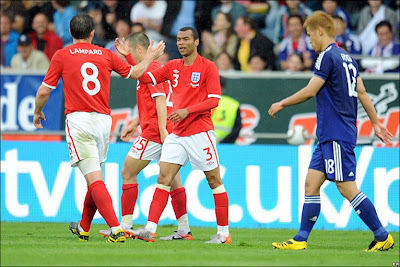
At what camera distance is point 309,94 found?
304 inches

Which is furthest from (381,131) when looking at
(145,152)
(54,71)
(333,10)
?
(333,10)

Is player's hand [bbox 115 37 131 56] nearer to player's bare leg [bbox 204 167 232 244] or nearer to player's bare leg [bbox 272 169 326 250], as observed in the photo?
player's bare leg [bbox 204 167 232 244]

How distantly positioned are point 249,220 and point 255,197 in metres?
0.35

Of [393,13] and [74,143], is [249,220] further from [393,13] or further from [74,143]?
[393,13]

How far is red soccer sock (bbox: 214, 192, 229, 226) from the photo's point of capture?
8711mm

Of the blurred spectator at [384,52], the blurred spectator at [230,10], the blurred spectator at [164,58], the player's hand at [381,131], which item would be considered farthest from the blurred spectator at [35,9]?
the player's hand at [381,131]

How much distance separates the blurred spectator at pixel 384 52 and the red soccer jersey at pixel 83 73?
665 cm

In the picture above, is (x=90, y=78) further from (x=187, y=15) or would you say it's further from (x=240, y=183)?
(x=187, y=15)

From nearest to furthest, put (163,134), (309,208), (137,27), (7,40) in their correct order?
(309,208)
(163,134)
(137,27)
(7,40)

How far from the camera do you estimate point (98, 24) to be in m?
15.7

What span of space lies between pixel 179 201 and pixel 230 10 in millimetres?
6703

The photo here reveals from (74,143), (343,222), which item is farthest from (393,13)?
(74,143)

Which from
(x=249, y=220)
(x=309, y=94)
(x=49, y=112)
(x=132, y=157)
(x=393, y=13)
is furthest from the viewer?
(x=393, y=13)

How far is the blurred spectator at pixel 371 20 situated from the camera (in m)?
14.7
